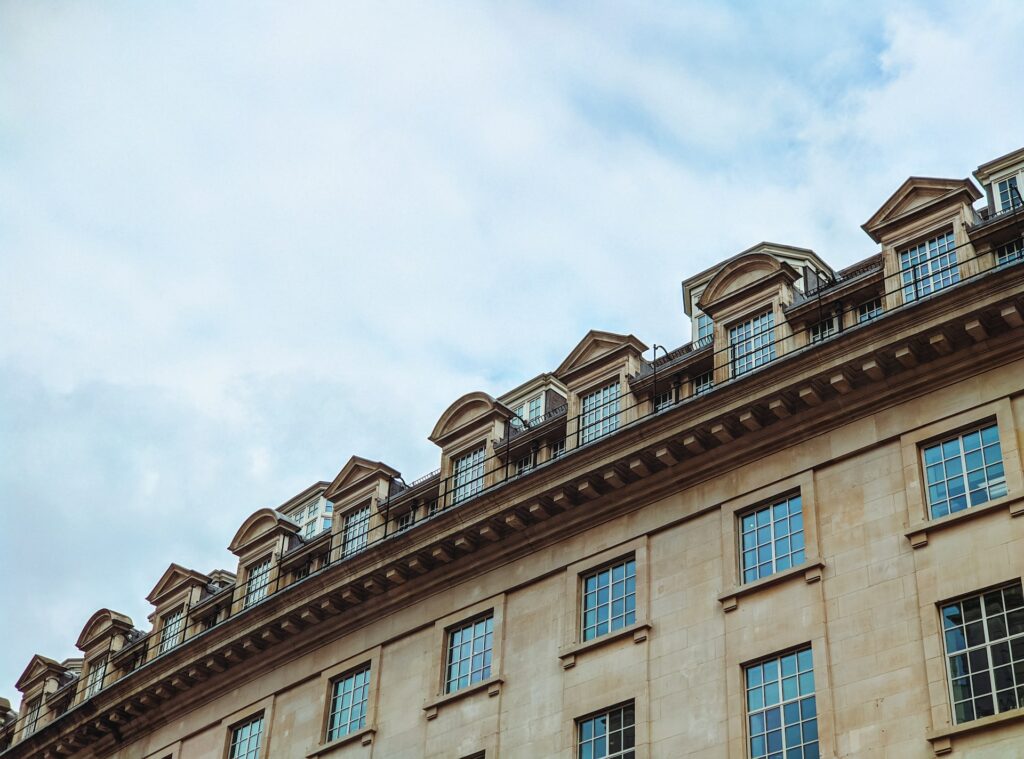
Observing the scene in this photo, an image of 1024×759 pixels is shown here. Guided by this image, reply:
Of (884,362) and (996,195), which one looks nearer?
(884,362)

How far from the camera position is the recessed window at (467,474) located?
4166 centimetres

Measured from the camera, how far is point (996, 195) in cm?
4034

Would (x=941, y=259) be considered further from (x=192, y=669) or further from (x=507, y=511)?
(x=192, y=669)

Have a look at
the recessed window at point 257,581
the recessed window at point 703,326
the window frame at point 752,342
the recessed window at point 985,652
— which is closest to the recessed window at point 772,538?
the window frame at point 752,342

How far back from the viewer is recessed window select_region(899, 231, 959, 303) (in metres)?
34.6

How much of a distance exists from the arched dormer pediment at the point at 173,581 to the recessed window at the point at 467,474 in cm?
1193

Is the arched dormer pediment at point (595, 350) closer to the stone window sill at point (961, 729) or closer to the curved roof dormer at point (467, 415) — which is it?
the curved roof dormer at point (467, 415)

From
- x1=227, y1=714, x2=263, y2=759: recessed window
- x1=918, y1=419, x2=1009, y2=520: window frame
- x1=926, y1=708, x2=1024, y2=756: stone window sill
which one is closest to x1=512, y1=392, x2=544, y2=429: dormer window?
x1=227, y1=714, x2=263, y2=759: recessed window

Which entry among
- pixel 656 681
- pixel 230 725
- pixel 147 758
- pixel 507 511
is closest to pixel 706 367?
pixel 507 511

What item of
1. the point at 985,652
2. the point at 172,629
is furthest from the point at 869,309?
the point at 172,629

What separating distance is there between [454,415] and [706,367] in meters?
7.91

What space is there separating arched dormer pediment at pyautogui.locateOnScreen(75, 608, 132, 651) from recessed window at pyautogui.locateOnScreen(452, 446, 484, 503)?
16647mm

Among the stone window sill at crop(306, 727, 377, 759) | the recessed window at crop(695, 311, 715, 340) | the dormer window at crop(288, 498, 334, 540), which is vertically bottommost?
Result: the stone window sill at crop(306, 727, 377, 759)

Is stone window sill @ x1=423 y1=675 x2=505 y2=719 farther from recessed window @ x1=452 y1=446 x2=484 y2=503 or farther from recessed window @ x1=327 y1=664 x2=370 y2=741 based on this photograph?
recessed window @ x1=452 y1=446 x2=484 y2=503
